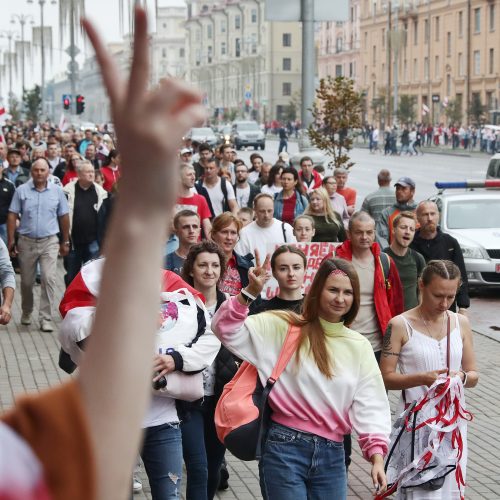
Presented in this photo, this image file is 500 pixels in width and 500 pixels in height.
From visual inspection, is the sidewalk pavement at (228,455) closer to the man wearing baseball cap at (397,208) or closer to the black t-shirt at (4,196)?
the black t-shirt at (4,196)

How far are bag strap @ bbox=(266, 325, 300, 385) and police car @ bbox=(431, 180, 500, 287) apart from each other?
11.9 metres

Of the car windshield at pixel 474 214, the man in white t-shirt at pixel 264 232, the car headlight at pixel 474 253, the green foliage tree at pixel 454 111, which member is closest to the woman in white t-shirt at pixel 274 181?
the car windshield at pixel 474 214

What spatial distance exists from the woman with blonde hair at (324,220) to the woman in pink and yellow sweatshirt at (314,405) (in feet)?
24.9

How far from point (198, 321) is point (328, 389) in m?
0.83

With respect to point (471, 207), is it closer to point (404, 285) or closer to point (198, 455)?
point (404, 285)

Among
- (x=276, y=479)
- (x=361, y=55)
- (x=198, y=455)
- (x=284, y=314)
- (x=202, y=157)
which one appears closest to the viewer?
(x=276, y=479)

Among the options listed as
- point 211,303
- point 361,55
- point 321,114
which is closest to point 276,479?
point 211,303

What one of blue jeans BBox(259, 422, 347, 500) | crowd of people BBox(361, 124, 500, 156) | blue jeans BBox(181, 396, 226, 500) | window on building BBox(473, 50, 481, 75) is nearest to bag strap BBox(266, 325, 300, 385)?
blue jeans BBox(259, 422, 347, 500)

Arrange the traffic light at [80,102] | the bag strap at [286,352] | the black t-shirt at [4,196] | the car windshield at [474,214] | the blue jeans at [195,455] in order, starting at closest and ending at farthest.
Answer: the bag strap at [286,352] < the blue jeans at [195,455] < the black t-shirt at [4,196] < the car windshield at [474,214] < the traffic light at [80,102]

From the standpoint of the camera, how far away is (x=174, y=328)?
212 inches

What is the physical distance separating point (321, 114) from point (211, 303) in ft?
56.1

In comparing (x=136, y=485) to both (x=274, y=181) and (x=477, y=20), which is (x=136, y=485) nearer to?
(x=274, y=181)

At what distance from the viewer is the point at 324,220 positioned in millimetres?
12727

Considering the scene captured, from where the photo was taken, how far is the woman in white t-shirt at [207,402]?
19.6 feet
